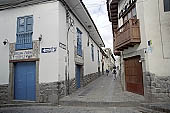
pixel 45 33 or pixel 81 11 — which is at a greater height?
pixel 81 11

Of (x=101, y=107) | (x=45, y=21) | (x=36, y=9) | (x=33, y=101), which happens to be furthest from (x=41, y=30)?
(x=101, y=107)

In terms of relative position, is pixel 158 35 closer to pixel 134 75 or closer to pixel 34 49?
pixel 134 75

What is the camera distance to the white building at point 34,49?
848cm

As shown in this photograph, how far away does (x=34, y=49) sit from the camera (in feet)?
29.1

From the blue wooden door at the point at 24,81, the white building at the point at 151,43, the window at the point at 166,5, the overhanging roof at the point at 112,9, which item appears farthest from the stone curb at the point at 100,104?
the overhanging roof at the point at 112,9

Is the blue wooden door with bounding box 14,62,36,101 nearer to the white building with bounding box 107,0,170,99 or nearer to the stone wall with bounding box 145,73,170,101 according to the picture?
the white building with bounding box 107,0,170,99

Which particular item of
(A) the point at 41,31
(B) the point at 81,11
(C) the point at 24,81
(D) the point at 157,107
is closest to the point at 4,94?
(C) the point at 24,81

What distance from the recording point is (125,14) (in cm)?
1024

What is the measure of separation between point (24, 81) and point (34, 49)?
2103 millimetres

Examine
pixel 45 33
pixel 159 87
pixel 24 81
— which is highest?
pixel 45 33

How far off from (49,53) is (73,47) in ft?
10.3

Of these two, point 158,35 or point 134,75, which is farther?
point 134,75

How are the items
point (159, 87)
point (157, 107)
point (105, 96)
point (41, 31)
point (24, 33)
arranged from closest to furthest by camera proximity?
point (157, 107) → point (159, 87) → point (105, 96) → point (41, 31) → point (24, 33)

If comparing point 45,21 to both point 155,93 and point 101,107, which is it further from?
point 155,93
